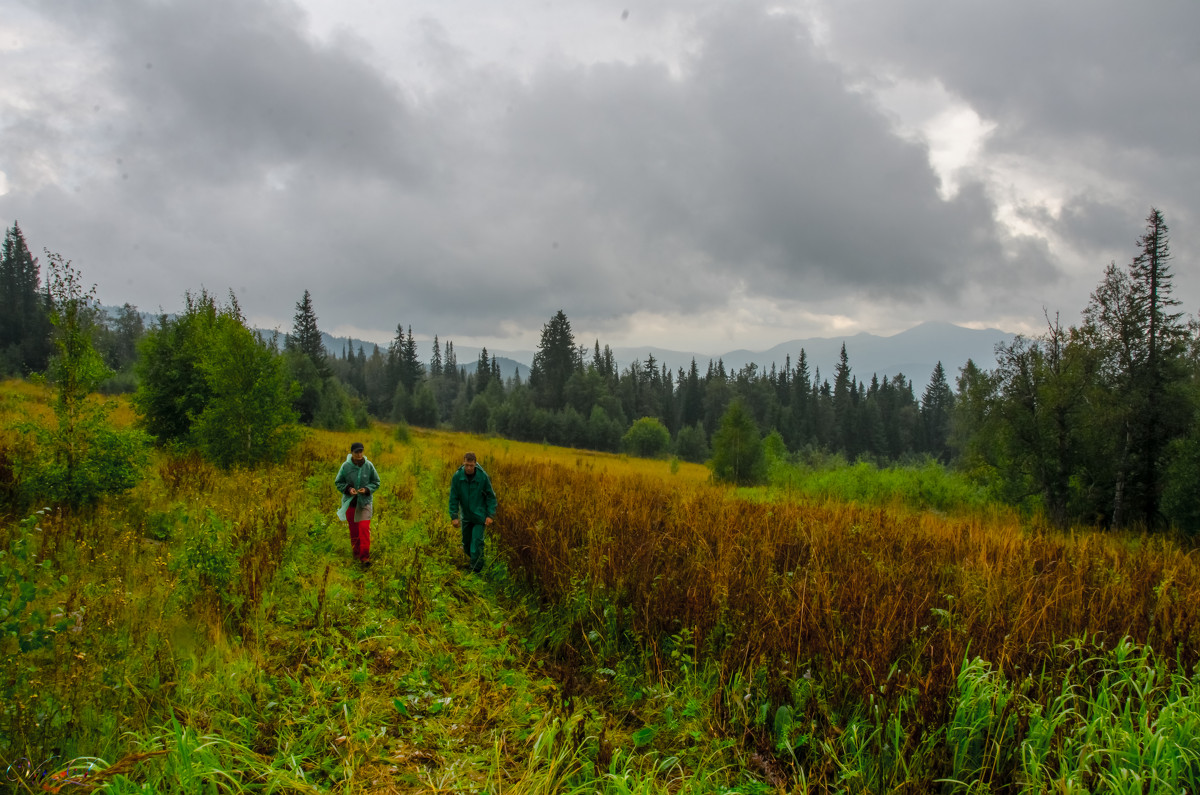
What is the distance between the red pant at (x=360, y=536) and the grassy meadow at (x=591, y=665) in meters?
0.22

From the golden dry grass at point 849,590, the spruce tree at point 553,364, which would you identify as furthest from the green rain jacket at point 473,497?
the spruce tree at point 553,364

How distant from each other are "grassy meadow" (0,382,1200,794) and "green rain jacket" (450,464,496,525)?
25.9 inches

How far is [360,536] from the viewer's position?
24.4 feet

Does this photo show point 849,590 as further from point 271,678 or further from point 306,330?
point 306,330

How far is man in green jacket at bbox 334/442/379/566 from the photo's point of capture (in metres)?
7.40

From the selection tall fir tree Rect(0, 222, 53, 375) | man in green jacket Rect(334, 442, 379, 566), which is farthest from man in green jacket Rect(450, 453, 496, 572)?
tall fir tree Rect(0, 222, 53, 375)

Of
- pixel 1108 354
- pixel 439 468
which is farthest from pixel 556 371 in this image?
pixel 1108 354

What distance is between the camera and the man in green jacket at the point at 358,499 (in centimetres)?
740

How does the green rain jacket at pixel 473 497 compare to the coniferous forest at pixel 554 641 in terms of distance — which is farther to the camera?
the green rain jacket at pixel 473 497

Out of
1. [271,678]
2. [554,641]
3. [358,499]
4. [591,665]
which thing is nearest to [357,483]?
[358,499]

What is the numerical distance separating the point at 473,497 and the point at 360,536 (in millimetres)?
1696

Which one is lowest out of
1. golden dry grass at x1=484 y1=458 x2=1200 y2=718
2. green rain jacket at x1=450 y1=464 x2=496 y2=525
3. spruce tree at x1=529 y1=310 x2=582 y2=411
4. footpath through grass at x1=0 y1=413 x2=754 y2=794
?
footpath through grass at x1=0 y1=413 x2=754 y2=794

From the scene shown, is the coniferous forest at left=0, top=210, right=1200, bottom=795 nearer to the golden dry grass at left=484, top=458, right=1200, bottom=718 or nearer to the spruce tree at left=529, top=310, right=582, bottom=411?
the golden dry grass at left=484, top=458, right=1200, bottom=718

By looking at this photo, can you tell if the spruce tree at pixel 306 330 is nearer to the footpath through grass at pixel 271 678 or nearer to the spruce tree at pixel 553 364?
the spruce tree at pixel 553 364
